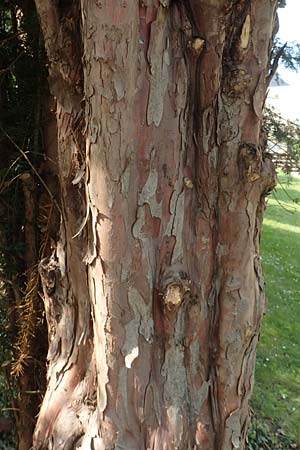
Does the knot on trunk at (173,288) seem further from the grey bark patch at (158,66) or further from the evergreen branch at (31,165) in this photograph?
the evergreen branch at (31,165)

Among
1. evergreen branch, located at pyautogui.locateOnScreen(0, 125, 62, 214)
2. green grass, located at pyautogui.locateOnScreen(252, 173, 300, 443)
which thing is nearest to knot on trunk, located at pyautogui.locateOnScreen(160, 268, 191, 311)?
evergreen branch, located at pyautogui.locateOnScreen(0, 125, 62, 214)

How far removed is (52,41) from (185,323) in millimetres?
886

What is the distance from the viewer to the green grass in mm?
3625

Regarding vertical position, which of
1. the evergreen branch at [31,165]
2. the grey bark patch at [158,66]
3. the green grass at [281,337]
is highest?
the grey bark patch at [158,66]

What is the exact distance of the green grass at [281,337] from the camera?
3.62 m

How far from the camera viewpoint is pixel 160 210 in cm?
146

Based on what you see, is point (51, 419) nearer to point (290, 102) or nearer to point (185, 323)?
point (185, 323)

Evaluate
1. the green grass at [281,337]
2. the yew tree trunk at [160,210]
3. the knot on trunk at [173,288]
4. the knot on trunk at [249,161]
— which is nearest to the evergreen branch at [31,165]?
the yew tree trunk at [160,210]

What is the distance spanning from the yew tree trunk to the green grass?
0.72 m

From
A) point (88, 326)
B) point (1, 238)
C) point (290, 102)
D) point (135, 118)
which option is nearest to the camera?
point (135, 118)

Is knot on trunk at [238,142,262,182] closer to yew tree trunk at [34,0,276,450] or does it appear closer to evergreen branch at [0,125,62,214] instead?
yew tree trunk at [34,0,276,450]

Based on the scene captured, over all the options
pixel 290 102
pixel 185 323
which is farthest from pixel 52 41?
pixel 290 102

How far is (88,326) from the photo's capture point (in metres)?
1.65

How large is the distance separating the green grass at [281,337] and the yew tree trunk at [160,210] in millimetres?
725
